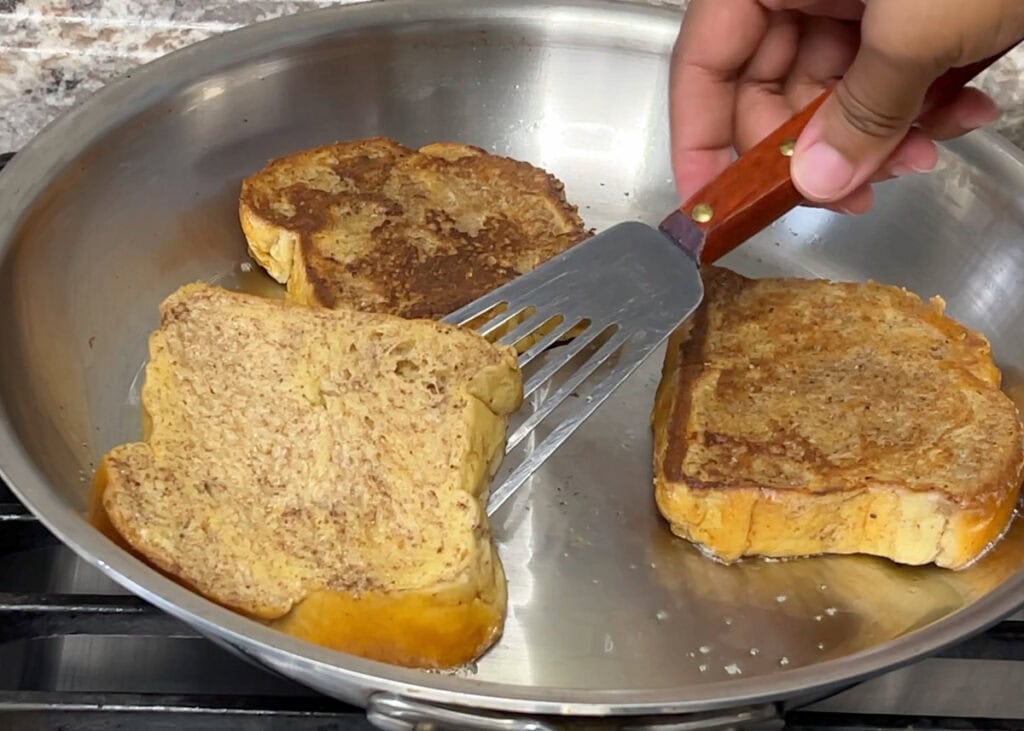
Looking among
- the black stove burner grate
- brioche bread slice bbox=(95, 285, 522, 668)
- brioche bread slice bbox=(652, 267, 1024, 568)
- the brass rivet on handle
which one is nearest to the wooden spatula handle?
the brass rivet on handle

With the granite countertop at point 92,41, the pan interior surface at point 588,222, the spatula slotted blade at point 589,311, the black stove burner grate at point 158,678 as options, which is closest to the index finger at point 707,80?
the pan interior surface at point 588,222

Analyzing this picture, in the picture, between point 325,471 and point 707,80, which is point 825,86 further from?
point 325,471

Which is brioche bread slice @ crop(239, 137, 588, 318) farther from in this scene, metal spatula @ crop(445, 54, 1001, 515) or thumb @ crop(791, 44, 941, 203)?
thumb @ crop(791, 44, 941, 203)

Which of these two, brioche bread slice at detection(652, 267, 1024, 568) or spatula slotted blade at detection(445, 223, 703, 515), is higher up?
spatula slotted blade at detection(445, 223, 703, 515)

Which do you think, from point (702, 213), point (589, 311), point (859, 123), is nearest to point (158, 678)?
point (589, 311)

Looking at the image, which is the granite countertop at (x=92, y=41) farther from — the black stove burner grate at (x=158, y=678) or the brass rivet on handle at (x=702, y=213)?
the brass rivet on handle at (x=702, y=213)
